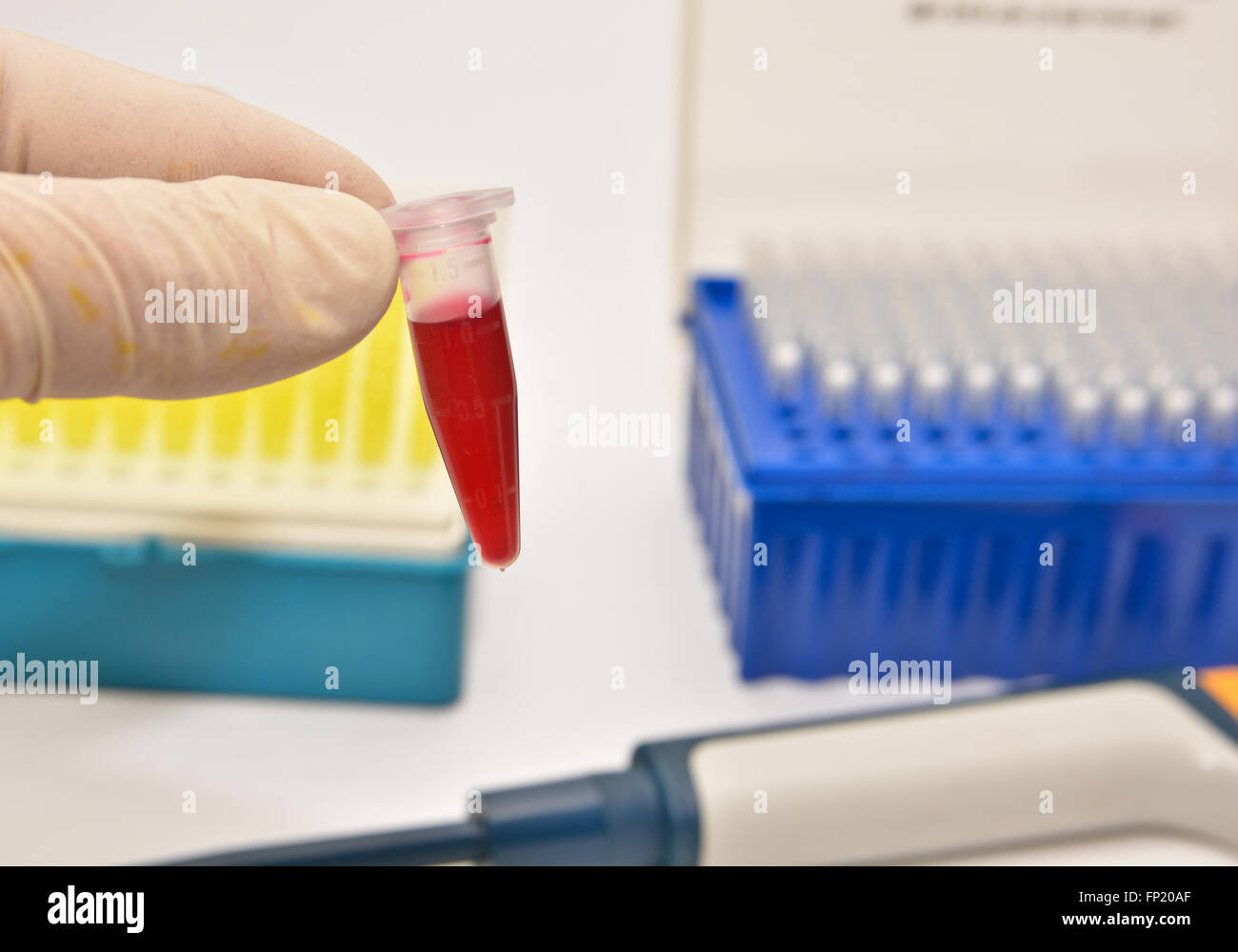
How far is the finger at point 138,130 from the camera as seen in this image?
19.0 inches

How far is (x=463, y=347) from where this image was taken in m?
0.39

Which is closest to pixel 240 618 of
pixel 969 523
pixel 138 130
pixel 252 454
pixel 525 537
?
pixel 252 454

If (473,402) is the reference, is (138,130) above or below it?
above

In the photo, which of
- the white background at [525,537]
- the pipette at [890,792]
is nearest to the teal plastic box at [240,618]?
the white background at [525,537]

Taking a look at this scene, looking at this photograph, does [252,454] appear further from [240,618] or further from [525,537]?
[525,537]

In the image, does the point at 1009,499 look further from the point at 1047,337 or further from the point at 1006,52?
the point at 1006,52

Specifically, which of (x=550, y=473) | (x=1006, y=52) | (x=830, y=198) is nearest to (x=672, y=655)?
(x=550, y=473)

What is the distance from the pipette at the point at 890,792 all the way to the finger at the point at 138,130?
0.29 meters

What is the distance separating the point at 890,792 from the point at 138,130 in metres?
0.47

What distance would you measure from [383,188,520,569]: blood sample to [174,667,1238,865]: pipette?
220 millimetres

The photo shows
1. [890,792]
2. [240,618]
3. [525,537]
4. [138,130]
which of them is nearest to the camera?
[138,130]

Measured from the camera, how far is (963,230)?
3.82ft

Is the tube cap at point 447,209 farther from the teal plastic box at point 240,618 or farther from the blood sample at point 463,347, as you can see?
the teal plastic box at point 240,618
